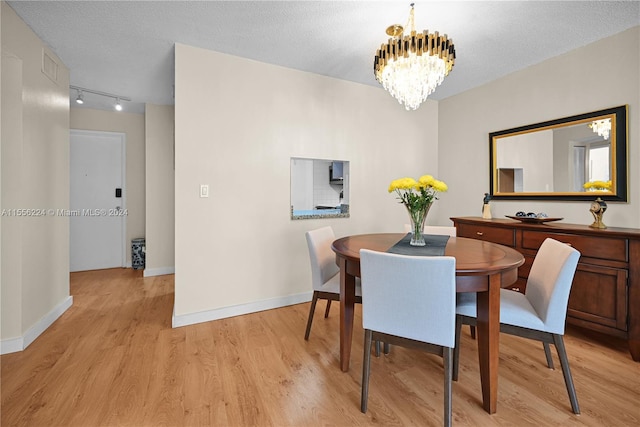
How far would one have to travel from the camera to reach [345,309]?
1.83 meters

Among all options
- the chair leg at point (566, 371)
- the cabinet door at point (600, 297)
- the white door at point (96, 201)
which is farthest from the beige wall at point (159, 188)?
the cabinet door at point (600, 297)

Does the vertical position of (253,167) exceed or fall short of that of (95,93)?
it falls short

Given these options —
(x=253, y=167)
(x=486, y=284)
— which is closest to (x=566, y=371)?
(x=486, y=284)

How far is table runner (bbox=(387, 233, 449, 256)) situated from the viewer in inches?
68.4

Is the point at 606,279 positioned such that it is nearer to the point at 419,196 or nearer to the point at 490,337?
the point at 490,337

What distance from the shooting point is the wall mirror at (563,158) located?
2.44 m

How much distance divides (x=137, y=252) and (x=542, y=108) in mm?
5307

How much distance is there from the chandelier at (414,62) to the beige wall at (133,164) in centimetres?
400

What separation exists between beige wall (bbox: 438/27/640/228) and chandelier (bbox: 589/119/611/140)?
0.12 m

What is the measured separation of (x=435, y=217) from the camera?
4.10 metres

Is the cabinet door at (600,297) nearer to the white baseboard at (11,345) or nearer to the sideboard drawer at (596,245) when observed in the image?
the sideboard drawer at (596,245)

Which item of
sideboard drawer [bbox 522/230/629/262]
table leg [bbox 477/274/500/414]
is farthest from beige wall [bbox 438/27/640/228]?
table leg [bbox 477/274/500/414]

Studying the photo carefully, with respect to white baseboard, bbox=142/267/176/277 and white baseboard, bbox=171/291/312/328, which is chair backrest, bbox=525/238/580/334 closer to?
white baseboard, bbox=171/291/312/328

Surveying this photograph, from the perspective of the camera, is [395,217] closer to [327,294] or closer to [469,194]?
[469,194]
